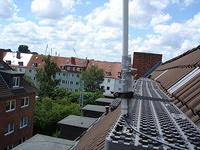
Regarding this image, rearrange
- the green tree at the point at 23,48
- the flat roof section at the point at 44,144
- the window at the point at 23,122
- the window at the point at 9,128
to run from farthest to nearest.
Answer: the green tree at the point at 23,48
the window at the point at 23,122
the window at the point at 9,128
the flat roof section at the point at 44,144

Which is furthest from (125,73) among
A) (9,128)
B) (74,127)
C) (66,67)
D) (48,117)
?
(66,67)

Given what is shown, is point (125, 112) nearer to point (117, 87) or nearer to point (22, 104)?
point (117, 87)

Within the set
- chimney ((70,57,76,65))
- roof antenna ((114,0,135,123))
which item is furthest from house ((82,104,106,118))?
chimney ((70,57,76,65))

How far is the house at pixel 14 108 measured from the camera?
69.4 feet

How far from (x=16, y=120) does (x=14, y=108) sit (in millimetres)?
1103

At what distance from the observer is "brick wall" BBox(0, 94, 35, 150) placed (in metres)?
20.9

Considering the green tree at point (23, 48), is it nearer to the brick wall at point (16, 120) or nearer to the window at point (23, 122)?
the brick wall at point (16, 120)

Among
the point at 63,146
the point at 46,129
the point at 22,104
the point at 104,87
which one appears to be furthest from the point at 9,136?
the point at 104,87

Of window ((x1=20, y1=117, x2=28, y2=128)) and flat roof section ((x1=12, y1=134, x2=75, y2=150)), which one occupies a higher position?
A: flat roof section ((x1=12, y1=134, x2=75, y2=150))

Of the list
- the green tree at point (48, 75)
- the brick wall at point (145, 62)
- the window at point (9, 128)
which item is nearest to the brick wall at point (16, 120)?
the window at point (9, 128)

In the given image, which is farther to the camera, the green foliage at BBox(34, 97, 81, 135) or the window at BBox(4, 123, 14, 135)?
the green foliage at BBox(34, 97, 81, 135)

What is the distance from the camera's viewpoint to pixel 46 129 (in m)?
29.0

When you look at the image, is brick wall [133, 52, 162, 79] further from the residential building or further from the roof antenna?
the residential building

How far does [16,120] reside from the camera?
2323 centimetres
